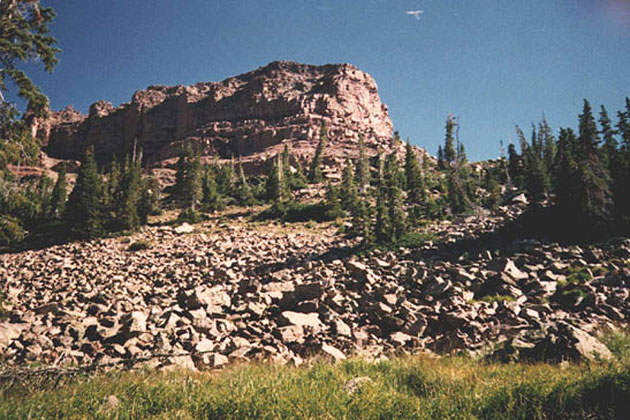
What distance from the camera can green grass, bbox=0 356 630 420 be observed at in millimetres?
3467

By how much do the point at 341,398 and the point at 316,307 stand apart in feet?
23.9

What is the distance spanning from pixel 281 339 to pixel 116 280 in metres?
13.6

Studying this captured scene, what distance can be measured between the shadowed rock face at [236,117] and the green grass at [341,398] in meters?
106

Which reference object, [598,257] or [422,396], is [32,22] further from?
[598,257]

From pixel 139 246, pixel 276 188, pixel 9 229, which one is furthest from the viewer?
pixel 276 188

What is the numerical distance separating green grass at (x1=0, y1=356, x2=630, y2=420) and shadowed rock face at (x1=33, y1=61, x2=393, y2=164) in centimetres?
10576

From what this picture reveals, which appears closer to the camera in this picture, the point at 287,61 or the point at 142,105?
the point at 142,105

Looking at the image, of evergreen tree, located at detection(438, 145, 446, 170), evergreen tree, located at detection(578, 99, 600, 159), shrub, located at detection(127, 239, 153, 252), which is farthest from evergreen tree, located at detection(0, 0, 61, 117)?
evergreen tree, located at detection(438, 145, 446, 170)

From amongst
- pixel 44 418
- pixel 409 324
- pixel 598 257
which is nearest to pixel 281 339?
pixel 409 324

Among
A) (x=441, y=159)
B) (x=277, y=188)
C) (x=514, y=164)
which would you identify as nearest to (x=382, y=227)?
(x=277, y=188)

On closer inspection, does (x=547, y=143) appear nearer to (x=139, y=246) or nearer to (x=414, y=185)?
(x=414, y=185)

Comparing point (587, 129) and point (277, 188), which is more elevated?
point (587, 129)

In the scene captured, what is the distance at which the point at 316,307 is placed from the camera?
440 inches

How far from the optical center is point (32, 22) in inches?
420
